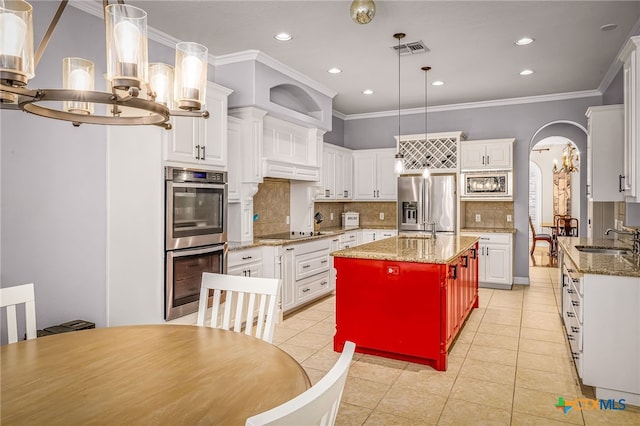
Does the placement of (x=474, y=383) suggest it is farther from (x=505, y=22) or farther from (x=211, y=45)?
(x=211, y=45)

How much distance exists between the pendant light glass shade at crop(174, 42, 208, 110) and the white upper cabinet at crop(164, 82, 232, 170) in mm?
1999

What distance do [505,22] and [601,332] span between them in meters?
2.64

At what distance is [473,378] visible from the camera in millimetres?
3148

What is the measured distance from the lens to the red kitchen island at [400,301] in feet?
10.8

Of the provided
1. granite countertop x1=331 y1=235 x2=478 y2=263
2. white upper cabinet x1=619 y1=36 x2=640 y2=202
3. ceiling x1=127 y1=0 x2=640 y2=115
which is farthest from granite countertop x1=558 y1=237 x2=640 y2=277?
ceiling x1=127 y1=0 x2=640 y2=115

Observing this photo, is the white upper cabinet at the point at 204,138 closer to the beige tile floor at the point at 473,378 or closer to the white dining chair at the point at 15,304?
the white dining chair at the point at 15,304

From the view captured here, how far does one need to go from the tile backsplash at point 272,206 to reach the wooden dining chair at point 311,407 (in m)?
4.42

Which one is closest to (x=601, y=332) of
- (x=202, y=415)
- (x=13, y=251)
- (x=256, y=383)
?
(x=256, y=383)

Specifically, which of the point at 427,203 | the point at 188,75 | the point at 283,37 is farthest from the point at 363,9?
the point at 427,203

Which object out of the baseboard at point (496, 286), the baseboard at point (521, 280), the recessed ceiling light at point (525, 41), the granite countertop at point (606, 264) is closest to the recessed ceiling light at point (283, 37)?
the recessed ceiling light at point (525, 41)

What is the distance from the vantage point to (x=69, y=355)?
157 cm

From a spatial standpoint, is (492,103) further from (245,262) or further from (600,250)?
(245,262)

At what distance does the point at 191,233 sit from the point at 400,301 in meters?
1.85

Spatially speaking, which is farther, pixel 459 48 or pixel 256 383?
pixel 459 48
